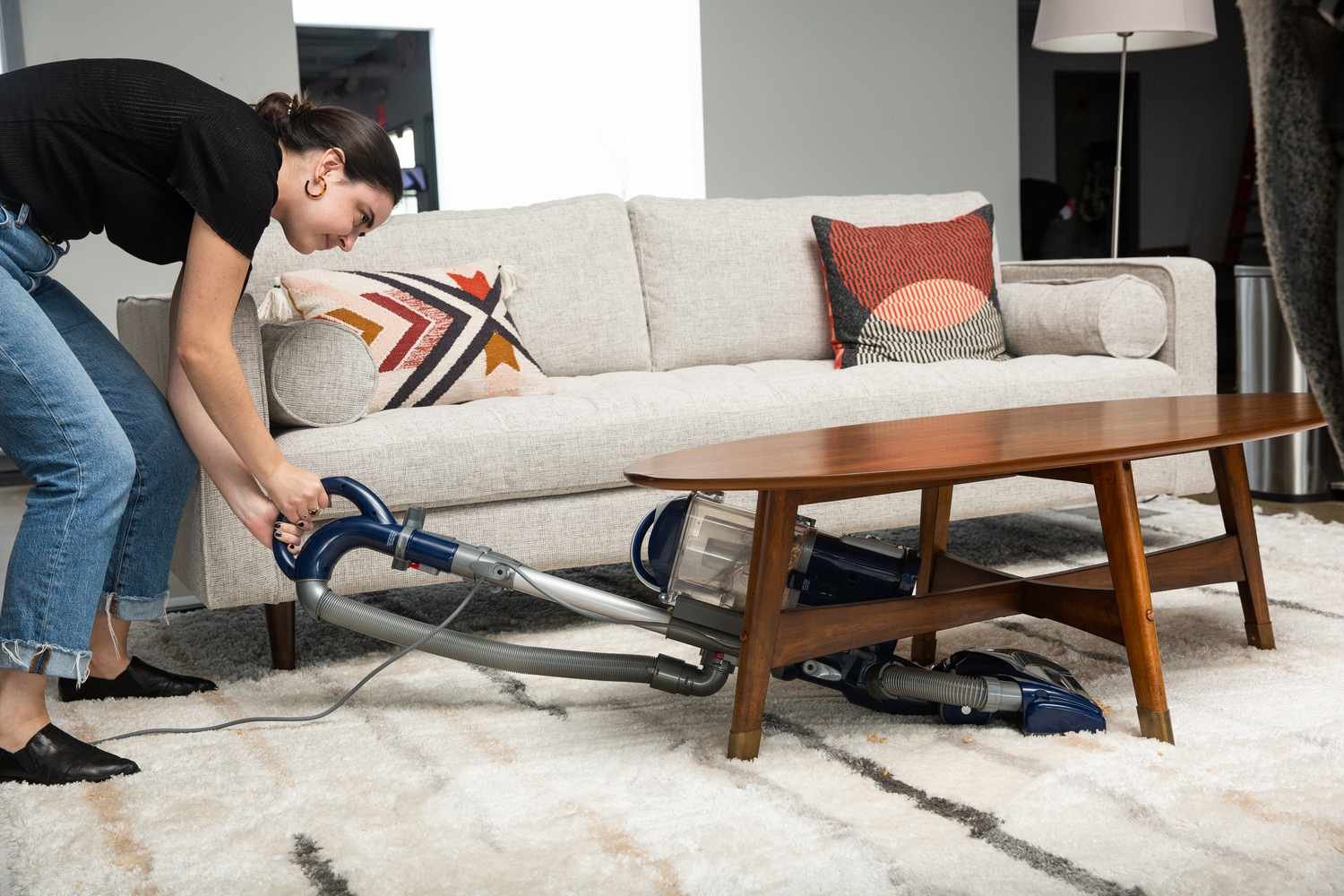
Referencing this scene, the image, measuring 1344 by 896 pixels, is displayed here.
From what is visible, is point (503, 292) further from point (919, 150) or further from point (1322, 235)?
point (919, 150)

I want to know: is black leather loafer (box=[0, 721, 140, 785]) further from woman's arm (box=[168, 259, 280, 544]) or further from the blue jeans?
woman's arm (box=[168, 259, 280, 544])

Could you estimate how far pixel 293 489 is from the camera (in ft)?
5.48

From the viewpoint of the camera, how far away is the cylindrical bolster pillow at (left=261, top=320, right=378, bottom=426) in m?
2.16

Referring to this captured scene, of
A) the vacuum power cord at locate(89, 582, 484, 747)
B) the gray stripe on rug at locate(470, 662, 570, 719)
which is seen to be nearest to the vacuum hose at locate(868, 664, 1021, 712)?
the gray stripe on rug at locate(470, 662, 570, 719)

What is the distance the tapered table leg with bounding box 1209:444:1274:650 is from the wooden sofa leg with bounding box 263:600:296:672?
152cm

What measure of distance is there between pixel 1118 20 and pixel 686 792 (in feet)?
10.0

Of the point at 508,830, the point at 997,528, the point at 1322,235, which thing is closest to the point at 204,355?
the point at 508,830

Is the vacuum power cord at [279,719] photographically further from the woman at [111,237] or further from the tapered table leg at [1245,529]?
the tapered table leg at [1245,529]

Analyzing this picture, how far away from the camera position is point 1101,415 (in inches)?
80.3

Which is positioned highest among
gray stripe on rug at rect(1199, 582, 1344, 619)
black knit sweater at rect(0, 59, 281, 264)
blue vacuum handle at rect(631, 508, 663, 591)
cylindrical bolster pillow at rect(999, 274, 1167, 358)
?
black knit sweater at rect(0, 59, 281, 264)

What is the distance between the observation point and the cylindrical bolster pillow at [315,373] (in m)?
2.16

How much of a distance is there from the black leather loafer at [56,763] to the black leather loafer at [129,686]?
352mm

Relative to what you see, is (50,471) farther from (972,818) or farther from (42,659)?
(972,818)

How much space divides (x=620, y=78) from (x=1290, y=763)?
14.3 feet
